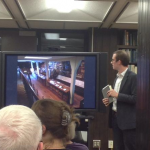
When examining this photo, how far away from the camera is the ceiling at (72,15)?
278 centimetres

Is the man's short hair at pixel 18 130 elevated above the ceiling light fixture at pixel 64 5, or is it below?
below

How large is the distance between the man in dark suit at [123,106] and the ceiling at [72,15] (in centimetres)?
68

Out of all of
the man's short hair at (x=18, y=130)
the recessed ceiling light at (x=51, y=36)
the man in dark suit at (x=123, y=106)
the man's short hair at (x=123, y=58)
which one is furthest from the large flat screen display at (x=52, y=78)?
the recessed ceiling light at (x=51, y=36)

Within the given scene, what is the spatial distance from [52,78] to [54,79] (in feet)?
0.07

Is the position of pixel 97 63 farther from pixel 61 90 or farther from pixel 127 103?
pixel 127 103

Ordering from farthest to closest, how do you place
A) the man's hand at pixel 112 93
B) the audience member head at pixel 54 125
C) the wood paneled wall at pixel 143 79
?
the man's hand at pixel 112 93
the wood paneled wall at pixel 143 79
the audience member head at pixel 54 125

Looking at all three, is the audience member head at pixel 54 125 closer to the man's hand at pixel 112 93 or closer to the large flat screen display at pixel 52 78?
the large flat screen display at pixel 52 78

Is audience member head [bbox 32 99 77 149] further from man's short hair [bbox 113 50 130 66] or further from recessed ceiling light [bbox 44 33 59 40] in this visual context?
recessed ceiling light [bbox 44 33 59 40]

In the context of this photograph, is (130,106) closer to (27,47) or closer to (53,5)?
(53,5)

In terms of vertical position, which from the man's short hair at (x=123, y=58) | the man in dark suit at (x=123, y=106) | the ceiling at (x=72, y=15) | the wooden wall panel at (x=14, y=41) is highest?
the ceiling at (x=72, y=15)

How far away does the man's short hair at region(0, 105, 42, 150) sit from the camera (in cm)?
66

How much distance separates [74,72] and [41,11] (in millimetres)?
1355

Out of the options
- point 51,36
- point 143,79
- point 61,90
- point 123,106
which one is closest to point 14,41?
point 51,36

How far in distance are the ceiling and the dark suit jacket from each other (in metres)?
0.91
